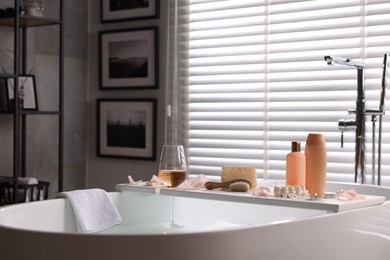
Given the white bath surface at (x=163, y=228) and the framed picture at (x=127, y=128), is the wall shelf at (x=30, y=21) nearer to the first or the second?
the framed picture at (x=127, y=128)

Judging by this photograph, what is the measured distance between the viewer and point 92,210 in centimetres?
195

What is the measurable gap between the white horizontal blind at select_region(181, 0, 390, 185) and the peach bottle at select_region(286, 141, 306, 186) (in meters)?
1.16

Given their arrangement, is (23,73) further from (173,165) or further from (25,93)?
(173,165)

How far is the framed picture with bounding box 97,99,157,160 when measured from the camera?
3834 mm

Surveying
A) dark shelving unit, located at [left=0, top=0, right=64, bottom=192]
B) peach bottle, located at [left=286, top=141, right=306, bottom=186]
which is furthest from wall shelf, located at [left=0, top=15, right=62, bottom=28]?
peach bottle, located at [left=286, top=141, right=306, bottom=186]

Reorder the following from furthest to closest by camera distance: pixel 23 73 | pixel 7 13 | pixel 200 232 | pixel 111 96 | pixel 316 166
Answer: pixel 111 96
pixel 23 73
pixel 7 13
pixel 316 166
pixel 200 232

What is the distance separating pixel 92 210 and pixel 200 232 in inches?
23.3

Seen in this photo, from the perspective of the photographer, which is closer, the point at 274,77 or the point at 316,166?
the point at 316,166

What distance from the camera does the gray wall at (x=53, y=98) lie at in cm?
368

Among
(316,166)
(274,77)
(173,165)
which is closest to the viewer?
(316,166)

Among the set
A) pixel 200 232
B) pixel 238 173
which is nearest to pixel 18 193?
pixel 238 173

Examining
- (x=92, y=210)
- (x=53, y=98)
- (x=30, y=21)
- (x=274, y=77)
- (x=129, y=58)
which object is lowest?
(x=92, y=210)

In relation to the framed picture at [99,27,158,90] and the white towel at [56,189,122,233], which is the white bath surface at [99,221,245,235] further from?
the framed picture at [99,27,158,90]

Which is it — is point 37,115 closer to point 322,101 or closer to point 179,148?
point 322,101
